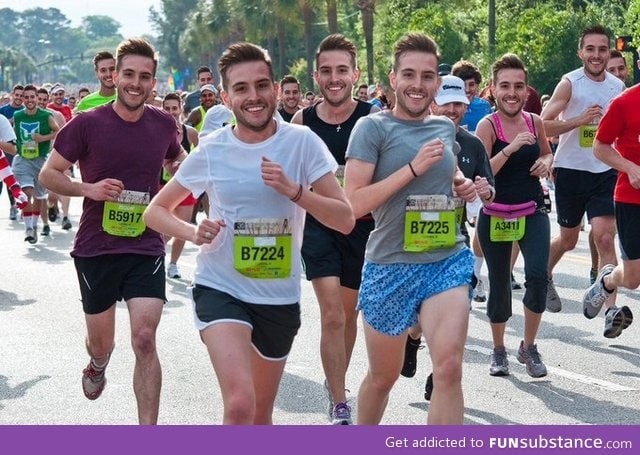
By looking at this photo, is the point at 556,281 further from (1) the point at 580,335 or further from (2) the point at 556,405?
(2) the point at 556,405

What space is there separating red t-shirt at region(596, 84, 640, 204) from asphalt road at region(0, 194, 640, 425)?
114cm

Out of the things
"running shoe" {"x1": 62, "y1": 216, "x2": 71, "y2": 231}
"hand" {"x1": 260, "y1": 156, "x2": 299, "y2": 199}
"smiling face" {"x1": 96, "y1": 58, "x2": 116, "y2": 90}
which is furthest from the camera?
"running shoe" {"x1": 62, "y1": 216, "x2": 71, "y2": 231}

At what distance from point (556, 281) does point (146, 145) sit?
7018 millimetres

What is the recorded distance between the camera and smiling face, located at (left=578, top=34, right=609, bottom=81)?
1069cm

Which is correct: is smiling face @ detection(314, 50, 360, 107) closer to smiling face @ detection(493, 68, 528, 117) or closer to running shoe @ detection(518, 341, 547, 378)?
smiling face @ detection(493, 68, 528, 117)

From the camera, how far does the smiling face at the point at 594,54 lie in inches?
421

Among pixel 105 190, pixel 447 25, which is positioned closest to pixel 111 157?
pixel 105 190

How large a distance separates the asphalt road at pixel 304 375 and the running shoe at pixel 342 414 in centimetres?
22

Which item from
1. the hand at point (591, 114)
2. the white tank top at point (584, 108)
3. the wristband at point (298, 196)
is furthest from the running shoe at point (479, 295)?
the wristband at point (298, 196)

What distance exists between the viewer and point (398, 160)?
19.8 ft

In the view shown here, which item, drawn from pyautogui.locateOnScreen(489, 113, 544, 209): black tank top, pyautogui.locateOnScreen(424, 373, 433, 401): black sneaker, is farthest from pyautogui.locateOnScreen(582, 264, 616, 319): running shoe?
pyautogui.locateOnScreen(424, 373, 433, 401): black sneaker

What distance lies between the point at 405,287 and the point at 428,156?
0.60 metres

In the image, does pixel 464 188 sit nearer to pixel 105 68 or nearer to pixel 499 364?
pixel 499 364
